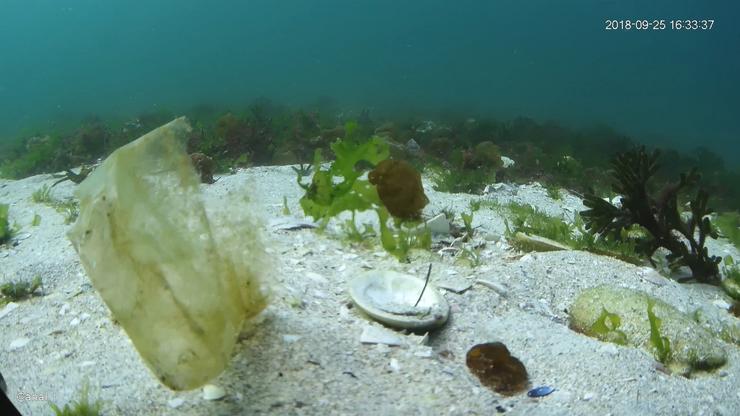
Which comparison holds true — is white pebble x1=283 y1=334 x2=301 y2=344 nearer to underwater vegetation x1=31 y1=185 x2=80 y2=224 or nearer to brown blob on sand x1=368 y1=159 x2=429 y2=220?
brown blob on sand x1=368 y1=159 x2=429 y2=220

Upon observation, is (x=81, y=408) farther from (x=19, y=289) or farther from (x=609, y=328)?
(x=609, y=328)

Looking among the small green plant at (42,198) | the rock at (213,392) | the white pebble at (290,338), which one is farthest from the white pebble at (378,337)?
the small green plant at (42,198)

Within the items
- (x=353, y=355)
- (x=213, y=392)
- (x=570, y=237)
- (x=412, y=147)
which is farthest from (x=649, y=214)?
(x=412, y=147)

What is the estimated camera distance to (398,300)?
3084 mm

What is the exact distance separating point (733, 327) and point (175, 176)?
375cm

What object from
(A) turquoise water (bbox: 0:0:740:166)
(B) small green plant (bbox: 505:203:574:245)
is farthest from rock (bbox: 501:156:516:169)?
(A) turquoise water (bbox: 0:0:740:166)

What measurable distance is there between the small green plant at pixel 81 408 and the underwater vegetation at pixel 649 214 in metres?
4.23

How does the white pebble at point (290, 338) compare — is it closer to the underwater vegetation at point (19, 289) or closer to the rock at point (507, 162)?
the underwater vegetation at point (19, 289)

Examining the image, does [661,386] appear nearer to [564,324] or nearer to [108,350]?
[564,324]

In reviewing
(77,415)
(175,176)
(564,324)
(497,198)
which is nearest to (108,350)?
(77,415)

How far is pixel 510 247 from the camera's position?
4.42 metres

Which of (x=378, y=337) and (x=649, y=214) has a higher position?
(x=378, y=337)

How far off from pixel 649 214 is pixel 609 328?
78.3 inches

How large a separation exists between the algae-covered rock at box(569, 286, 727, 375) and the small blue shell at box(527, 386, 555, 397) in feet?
2.71
